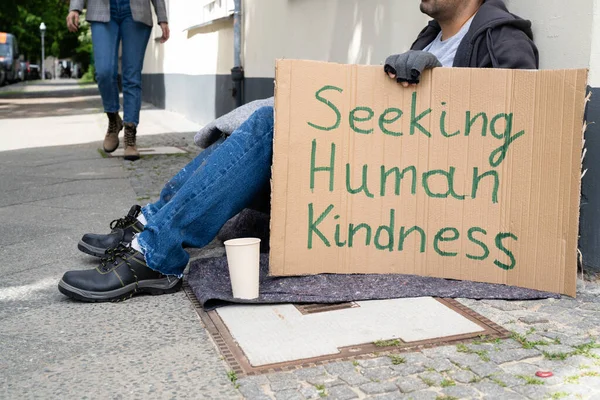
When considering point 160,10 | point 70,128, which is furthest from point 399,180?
point 70,128

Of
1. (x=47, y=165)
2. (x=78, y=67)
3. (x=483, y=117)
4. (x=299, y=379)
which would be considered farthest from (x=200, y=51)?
(x=78, y=67)

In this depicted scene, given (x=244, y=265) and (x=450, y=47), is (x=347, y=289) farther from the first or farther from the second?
(x=450, y=47)

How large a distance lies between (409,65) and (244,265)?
857 millimetres

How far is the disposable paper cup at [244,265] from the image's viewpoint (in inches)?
91.2

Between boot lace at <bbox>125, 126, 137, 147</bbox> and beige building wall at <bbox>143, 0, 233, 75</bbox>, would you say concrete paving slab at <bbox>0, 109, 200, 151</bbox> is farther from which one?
boot lace at <bbox>125, 126, 137, 147</bbox>

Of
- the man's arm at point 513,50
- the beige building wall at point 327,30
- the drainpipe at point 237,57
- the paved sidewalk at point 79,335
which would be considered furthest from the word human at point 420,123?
the drainpipe at point 237,57

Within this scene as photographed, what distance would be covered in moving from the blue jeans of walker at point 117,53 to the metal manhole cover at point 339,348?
352 cm

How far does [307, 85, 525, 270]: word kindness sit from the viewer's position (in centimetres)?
248

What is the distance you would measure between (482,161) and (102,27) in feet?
12.3

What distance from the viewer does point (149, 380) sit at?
1866 millimetres

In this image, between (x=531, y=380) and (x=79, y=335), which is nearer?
(x=531, y=380)

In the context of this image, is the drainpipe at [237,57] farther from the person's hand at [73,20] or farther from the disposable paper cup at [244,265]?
the disposable paper cup at [244,265]

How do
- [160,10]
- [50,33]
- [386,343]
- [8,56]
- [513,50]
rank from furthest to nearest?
[50,33]
[8,56]
[160,10]
[513,50]
[386,343]

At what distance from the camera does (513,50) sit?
8.60 feet
